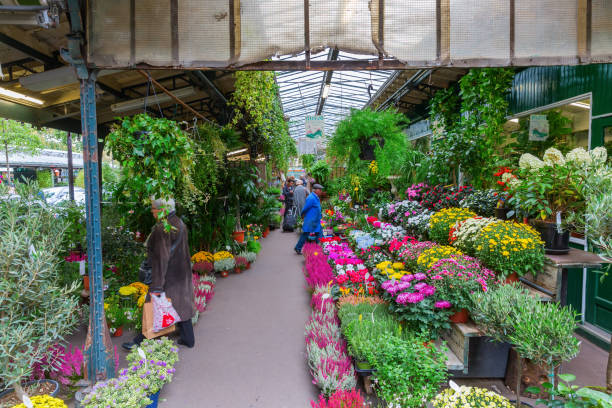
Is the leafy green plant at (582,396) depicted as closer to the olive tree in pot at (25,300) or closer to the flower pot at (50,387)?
the olive tree in pot at (25,300)

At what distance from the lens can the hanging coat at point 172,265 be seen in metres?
3.49

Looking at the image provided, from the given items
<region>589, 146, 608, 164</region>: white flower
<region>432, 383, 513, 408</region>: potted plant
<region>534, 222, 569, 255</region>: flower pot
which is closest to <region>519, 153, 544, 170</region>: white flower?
<region>589, 146, 608, 164</region>: white flower

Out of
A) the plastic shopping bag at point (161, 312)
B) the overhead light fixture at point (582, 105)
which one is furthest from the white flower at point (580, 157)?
the plastic shopping bag at point (161, 312)

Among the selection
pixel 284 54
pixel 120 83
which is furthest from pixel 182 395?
pixel 120 83

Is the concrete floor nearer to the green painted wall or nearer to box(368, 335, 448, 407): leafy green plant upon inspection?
box(368, 335, 448, 407): leafy green plant

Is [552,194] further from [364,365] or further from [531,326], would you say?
[364,365]

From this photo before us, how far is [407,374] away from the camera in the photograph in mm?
2502

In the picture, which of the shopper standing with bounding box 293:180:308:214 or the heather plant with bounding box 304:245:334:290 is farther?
the shopper standing with bounding box 293:180:308:214

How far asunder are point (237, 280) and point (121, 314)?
2485 mm

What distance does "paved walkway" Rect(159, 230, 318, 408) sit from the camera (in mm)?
2936

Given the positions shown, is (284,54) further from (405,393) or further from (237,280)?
(237,280)

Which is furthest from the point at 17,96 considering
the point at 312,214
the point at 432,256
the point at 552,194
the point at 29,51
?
the point at 552,194

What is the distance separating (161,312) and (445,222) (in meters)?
3.59

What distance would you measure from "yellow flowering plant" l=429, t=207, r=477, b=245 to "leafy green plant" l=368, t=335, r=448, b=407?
2.21m
